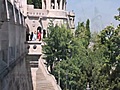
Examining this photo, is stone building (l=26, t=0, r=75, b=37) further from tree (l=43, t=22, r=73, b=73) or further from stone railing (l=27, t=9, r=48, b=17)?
tree (l=43, t=22, r=73, b=73)

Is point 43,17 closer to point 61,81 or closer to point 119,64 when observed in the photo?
point 61,81

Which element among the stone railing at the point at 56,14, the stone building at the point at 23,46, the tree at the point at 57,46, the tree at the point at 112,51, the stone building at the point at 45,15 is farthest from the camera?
the stone railing at the point at 56,14

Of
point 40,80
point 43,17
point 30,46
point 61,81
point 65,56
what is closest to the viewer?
point 30,46

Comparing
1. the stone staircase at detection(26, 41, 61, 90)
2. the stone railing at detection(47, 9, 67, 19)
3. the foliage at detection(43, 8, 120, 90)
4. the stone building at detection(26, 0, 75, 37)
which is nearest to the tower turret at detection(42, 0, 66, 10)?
the stone building at detection(26, 0, 75, 37)

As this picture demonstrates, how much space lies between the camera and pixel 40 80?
21969 mm

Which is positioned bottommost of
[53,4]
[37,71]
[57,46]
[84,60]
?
[84,60]

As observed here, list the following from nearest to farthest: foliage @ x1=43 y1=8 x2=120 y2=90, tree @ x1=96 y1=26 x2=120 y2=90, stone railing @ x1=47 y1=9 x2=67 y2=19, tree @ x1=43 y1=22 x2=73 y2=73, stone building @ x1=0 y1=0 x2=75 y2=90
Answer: stone building @ x1=0 y1=0 x2=75 y2=90 < tree @ x1=96 y1=26 x2=120 y2=90 < foliage @ x1=43 y1=8 x2=120 y2=90 < tree @ x1=43 y1=22 x2=73 y2=73 < stone railing @ x1=47 y1=9 x2=67 y2=19

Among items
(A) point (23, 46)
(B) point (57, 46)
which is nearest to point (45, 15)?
(B) point (57, 46)

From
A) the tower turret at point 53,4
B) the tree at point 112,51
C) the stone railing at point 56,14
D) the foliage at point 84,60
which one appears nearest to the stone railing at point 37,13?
the stone railing at point 56,14

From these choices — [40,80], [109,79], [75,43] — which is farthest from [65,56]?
[40,80]

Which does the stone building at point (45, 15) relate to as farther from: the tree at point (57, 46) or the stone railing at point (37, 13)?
the tree at point (57, 46)

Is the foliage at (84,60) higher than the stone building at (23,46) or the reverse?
the reverse

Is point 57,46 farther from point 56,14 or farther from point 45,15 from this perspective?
point 56,14

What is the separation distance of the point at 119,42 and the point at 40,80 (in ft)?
17.1
